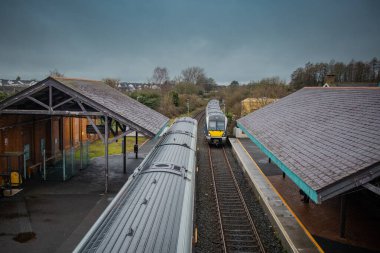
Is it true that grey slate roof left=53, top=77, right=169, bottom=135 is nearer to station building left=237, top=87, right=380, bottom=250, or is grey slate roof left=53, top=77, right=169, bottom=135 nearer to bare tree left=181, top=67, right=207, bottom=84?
station building left=237, top=87, right=380, bottom=250

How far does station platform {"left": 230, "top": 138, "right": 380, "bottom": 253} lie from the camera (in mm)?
9453

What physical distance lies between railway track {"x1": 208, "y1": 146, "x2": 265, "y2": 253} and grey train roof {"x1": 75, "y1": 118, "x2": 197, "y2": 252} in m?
2.73

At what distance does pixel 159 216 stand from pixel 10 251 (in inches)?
225

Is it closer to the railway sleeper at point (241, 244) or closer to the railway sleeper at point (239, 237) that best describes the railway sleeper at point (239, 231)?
the railway sleeper at point (239, 237)

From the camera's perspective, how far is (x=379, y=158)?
669 centimetres

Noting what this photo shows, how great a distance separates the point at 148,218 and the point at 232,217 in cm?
680

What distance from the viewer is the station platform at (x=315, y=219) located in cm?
945

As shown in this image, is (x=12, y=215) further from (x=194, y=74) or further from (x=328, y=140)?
(x=194, y=74)

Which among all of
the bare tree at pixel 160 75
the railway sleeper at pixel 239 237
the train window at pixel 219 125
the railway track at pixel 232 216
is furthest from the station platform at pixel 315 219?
the bare tree at pixel 160 75

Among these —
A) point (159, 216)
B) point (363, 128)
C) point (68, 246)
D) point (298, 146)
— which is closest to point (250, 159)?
point (298, 146)

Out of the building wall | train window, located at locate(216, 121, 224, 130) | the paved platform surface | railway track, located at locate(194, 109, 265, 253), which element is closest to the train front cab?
train window, located at locate(216, 121, 224, 130)

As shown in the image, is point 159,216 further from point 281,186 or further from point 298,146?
point 281,186

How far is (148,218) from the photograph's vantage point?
6023 millimetres

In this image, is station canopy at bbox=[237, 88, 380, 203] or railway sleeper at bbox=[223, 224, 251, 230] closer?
station canopy at bbox=[237, 88, 380, 203]
